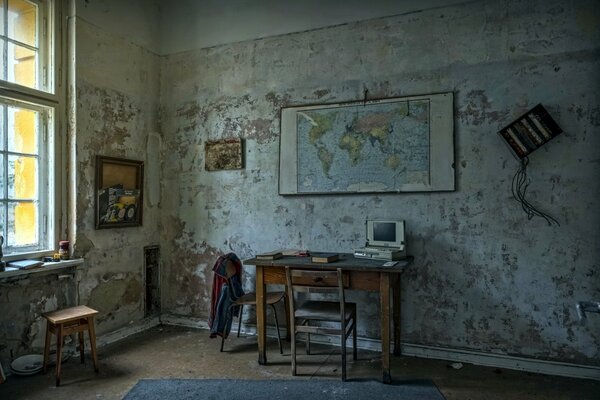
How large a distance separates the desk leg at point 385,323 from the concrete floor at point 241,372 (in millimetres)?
159

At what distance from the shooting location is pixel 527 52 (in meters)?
3.29

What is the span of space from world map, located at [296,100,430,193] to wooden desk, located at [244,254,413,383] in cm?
72

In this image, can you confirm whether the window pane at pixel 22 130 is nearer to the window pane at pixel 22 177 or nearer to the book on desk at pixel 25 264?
the window pane at pixel 22 177

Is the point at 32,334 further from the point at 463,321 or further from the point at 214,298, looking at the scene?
the point at 463,321

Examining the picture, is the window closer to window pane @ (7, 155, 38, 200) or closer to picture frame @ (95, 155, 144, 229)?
window pane @ (7, 155, 38, 200)

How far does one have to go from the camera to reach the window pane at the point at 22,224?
3.33 meters

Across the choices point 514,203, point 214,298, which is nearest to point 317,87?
point 514,203

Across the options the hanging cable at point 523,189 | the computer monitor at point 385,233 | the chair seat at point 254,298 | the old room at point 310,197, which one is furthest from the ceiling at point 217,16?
the chair seat at point 254,298

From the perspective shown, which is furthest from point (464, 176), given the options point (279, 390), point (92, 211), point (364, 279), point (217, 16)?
point (92, 211)

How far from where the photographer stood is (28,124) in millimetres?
3449

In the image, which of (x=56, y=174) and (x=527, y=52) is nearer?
(x=527, y=52)

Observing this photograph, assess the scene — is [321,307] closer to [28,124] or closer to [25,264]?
[25,264]

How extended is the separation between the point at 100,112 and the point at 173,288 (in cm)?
206

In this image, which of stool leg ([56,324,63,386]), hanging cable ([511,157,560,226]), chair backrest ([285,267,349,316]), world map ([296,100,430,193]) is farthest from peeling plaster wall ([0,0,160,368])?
hanging cable ([511,157,560,226])
